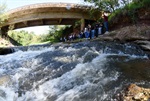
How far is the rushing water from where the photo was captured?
6.66 metres

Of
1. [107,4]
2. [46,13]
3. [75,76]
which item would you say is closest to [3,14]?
[46,13]

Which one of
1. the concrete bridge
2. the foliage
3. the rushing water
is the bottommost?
the foliage

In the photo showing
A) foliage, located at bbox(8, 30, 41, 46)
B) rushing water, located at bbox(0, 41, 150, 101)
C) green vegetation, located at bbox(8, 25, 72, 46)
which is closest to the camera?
rushing water, located at bbox(0, 41, 150, 101)

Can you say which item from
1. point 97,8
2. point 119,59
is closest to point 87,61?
point 119,59

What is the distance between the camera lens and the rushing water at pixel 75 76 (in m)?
6.66

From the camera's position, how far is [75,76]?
780 centimetres

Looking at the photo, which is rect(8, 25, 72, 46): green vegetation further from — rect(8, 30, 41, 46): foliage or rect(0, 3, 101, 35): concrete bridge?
rect(0, 3, 101, 35): concrete bridge

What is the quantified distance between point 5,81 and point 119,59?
434 centimetres

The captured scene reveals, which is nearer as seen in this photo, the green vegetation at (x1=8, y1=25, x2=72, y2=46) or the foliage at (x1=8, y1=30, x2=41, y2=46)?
the green vegetation at (x1=8, y1=25, x2=72, y2=46)

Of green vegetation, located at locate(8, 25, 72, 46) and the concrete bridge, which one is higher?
the concrete bridge

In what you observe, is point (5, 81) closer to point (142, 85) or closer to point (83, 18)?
point (142, 85)

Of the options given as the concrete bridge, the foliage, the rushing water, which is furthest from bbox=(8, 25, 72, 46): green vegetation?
the rushing water

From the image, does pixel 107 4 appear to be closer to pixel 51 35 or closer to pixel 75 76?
pixel 75 76

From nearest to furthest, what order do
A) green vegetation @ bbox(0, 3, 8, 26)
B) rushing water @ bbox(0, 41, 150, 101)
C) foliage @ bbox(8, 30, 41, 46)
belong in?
rushing water @ bbox(0, 41, 150, 101) → green vegetation @ bbox(0, 3, 8, 26) → foliage @ bbox(8, 30, 41, 46)
